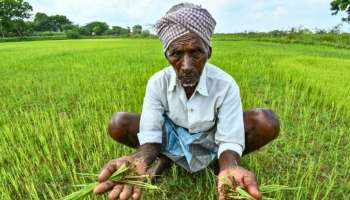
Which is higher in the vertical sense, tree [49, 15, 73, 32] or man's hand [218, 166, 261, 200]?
tree [49, 15, 73, 32]

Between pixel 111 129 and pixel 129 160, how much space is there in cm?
65

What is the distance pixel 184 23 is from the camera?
5.39 feet

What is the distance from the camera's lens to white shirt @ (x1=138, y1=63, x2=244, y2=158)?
178cm

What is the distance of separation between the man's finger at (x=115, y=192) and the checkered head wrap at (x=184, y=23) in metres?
0.70

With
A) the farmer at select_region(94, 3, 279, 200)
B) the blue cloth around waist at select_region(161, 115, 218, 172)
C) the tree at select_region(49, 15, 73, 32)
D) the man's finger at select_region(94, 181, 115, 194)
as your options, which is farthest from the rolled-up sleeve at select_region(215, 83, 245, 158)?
the tree at select_region(49, 15, 73, 32)

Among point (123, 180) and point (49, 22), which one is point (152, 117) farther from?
point (49, 22)

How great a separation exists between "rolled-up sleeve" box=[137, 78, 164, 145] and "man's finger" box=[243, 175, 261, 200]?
64 cm

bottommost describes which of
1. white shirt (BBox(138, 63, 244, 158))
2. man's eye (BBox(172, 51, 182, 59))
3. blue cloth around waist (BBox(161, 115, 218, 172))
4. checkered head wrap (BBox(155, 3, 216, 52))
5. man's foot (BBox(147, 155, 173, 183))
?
man's foot (BBox(147, 155, 173, 183))

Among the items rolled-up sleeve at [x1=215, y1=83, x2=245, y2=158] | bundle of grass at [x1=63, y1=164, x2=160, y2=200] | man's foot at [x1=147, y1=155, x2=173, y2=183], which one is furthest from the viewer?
man's foot at [x1=147, y1=155, x2=173, y2=183]

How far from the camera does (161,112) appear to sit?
1.95 m

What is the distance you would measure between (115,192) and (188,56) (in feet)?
2.20

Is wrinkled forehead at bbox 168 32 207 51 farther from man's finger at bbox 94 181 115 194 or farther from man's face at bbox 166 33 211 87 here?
man's finger at bbox 94 181 115 194

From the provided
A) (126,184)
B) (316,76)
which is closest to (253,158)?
(126,184)

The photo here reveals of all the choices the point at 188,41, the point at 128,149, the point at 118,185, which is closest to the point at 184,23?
the point at 188,41
